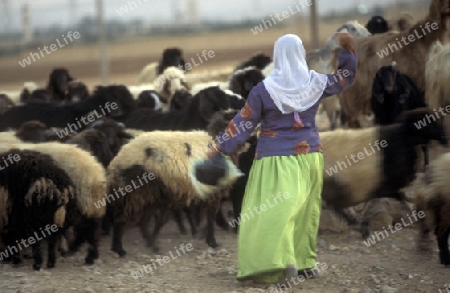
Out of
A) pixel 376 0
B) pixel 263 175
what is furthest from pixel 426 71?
pixel 376 0

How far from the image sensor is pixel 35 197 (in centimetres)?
705

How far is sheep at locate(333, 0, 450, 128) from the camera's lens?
11.0m

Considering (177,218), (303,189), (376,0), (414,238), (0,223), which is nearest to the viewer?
(303,189)

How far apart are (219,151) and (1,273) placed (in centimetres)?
222

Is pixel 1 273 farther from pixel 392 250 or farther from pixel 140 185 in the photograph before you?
pixel 392 250

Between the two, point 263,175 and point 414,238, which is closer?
point 263,175

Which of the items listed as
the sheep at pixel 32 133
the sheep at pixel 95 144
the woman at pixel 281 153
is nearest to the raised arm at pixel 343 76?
the woman at pixel 281 153

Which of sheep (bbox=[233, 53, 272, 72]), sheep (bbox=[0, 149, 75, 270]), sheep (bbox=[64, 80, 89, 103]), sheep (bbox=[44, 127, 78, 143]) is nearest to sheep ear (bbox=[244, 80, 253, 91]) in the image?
sheep (bbox=[233, 53, 272, 72])

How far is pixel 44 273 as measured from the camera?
23.1ft

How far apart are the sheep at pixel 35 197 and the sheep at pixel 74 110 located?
3.35 meters

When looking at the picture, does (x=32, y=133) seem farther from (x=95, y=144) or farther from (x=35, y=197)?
(x=35, y=197)

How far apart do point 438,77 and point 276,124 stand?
4.32 meters

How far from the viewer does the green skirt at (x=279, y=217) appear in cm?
616

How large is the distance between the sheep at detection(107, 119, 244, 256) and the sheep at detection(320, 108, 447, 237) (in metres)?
1.26
